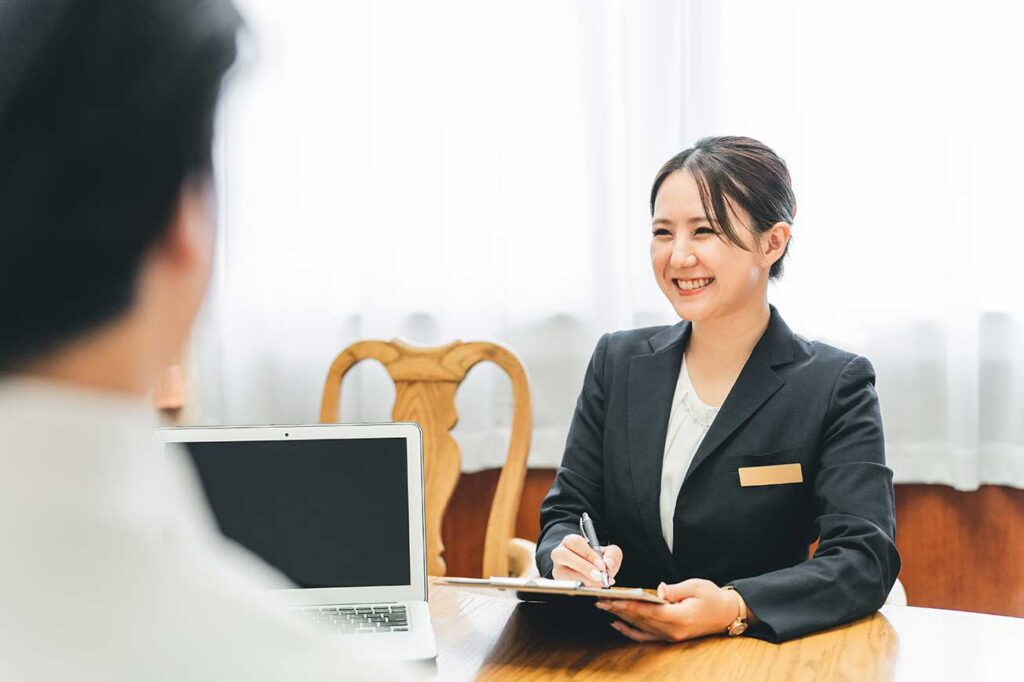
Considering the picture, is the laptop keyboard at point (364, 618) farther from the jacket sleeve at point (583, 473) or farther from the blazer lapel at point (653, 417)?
the blazer lapel at point (653, 417)

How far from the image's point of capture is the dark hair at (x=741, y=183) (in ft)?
5.67

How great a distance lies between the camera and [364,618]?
134 cm

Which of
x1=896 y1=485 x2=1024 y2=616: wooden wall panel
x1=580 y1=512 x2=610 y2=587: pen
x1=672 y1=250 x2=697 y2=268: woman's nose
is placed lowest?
x1=896 y1=485 x2=1024 y2=616: wooden wall panel

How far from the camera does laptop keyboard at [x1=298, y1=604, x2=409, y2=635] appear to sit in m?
1.30

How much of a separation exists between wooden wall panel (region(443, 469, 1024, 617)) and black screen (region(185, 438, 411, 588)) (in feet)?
5.01

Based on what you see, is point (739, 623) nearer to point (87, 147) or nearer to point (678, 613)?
point (678, 613)

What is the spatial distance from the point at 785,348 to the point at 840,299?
2.53 feet

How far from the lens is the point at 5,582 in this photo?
1.08 feet

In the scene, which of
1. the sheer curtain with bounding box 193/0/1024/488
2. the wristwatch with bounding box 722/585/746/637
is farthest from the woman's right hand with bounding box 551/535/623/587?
the sheer curtain with bounding box 193/0/1024/488

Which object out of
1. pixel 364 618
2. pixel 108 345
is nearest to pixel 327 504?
pixel 364 618

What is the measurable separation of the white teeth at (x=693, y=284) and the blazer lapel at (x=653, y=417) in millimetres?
124

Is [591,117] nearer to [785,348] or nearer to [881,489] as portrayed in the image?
[785,348]

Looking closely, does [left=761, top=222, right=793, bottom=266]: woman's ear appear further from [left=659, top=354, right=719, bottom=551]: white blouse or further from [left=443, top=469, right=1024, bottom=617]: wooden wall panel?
A: [left=443, top=469, right=1024, bottom=617]: wooden wall panel

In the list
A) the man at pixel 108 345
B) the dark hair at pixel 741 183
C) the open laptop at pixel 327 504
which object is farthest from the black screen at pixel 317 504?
the man at pixel 108 345
